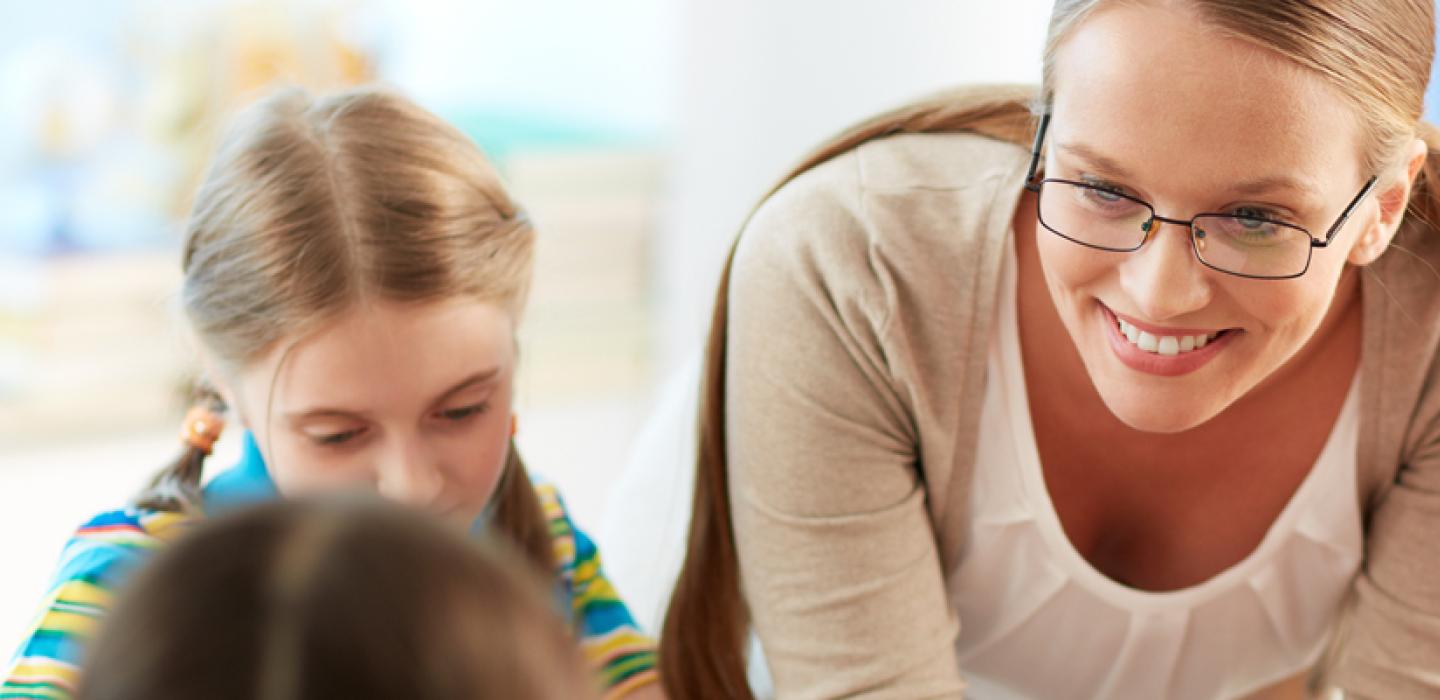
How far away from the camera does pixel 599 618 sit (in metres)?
1.28

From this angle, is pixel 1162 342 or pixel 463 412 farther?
pixel 463 412

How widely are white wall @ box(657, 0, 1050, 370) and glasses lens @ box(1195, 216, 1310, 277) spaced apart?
1433mm

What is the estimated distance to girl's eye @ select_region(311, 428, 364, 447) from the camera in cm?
113

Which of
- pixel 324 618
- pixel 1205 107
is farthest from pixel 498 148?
pixel 324 618

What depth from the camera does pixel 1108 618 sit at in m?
1.29

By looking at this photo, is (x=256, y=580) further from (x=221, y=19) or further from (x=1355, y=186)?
(x=221, y=19)

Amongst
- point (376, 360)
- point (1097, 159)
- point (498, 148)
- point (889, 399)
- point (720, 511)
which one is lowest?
point (498, 148)

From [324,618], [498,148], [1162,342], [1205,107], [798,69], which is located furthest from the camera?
[498,148]

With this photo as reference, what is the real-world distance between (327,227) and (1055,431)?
23.4 inches

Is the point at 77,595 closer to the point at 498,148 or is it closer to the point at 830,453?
the point at 830,453

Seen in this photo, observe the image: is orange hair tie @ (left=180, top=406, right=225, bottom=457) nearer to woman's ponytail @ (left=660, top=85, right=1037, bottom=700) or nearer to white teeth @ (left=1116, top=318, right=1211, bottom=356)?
woman's ponytail @ (left=660, top=85, right=1037, bottom=700)

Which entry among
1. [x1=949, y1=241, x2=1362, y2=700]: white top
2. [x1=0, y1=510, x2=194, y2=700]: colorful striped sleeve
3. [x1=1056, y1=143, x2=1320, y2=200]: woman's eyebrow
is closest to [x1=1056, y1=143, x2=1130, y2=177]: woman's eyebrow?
[x1=1056, y1=143, x2=1320, y2=200]: woman's eyebrow

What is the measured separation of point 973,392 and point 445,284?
0.42 metres

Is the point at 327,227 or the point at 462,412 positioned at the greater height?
the point at 327,227
